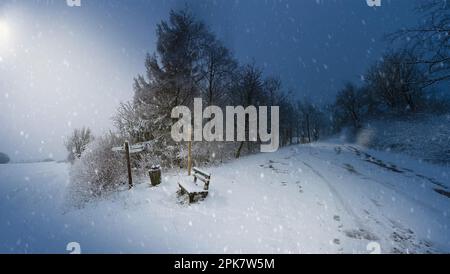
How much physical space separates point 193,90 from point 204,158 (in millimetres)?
5489

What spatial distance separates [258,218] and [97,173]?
27.9 feet

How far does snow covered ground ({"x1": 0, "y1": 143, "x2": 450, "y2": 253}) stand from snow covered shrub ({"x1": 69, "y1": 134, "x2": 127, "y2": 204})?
0.92m

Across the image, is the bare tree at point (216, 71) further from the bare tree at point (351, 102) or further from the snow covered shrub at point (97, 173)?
the bare tree at point (351, 102)

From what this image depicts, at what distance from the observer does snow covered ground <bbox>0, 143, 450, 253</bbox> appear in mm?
4598

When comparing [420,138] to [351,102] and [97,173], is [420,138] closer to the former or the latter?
[97,173]

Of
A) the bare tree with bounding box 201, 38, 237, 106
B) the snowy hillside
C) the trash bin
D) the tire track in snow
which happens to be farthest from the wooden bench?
the snowy hillside

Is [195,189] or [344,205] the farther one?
[195,189]

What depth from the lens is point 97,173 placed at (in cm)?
1016

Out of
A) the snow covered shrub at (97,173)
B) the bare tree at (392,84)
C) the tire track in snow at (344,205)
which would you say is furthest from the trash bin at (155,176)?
the bare tree at (392,84)

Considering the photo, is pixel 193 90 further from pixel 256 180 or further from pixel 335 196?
pixel 335 196

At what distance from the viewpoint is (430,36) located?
5.76 m

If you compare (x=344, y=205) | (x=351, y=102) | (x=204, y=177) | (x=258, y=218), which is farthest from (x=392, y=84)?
(x=258, y=218)

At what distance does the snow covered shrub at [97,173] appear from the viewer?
9422 mm
